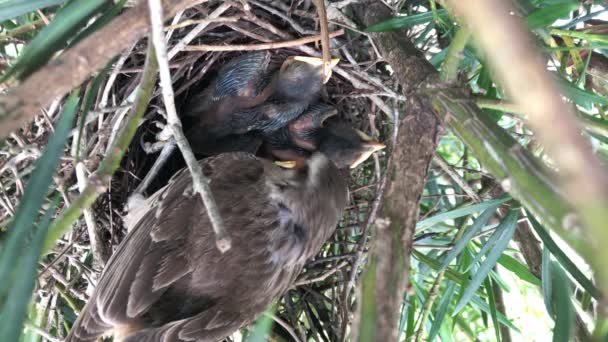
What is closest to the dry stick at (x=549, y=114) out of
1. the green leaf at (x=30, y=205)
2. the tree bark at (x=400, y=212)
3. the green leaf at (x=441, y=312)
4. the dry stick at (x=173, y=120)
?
the tree bark at (x=400, y=212)

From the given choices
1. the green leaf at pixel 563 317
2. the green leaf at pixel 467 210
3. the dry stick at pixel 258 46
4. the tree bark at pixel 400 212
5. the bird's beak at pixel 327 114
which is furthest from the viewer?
the bird's beak at pixel 327 114

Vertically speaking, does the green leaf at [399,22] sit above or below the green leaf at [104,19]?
below

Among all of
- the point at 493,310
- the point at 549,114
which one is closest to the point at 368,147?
the point at 493,310

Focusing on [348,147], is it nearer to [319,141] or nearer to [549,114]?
[319,141]

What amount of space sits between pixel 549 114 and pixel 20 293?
1.57 feet

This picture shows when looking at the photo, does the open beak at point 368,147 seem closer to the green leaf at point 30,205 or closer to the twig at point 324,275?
the twig at point 324,275

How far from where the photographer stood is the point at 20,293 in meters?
0.52

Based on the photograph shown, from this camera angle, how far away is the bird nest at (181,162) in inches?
44.8

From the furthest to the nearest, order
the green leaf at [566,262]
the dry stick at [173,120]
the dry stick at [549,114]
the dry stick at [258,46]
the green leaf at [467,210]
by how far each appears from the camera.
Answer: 1. the dry stick at [258,46]
2. the green leaf at [467,210]
3. the green leaf at [566,262]
4. the dry stick at [173,120]
5. the dry stick at [549,114]

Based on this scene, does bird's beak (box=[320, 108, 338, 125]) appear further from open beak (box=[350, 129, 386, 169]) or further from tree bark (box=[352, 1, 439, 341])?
tree bark (box=[352, 1, 439, 341])

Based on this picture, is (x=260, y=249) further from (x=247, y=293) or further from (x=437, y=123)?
(x=437, y=123)

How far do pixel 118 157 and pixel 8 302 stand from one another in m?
0.18

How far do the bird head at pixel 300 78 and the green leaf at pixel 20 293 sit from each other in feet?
2.73

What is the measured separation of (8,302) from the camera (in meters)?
0.52
